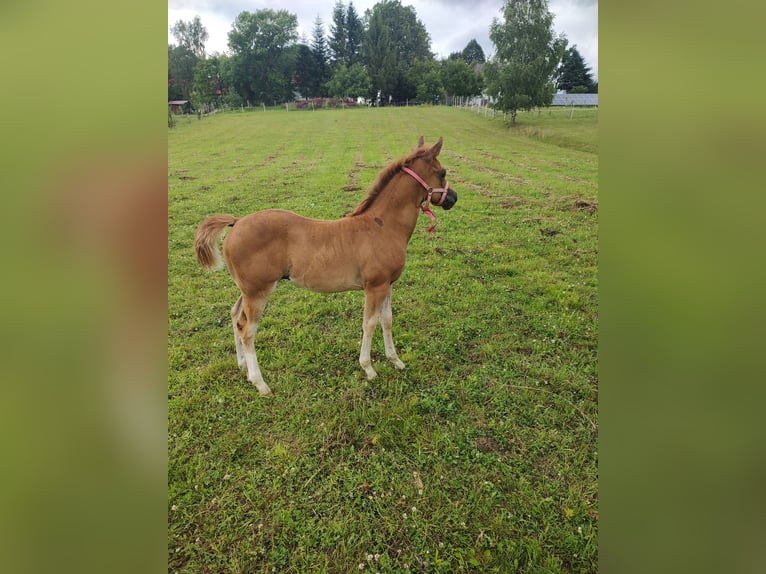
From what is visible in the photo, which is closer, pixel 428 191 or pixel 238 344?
pixel 428 191

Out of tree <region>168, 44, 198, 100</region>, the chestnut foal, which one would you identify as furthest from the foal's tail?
tree <region>168, 44, 198, 100</region>

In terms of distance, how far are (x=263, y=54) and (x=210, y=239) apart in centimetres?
443

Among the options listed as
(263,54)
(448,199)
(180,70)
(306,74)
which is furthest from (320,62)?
(448,199)

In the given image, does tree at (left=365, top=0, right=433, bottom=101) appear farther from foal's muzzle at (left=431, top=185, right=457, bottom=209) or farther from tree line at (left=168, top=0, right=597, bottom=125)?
foal's muzzle at (left=431, top=185, right=457, bottom=209)

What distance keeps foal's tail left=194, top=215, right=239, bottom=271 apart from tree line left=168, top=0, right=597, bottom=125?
239 centimetres

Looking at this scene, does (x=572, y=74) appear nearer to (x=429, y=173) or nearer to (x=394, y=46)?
(x=394, y=46)

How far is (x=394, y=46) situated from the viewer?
5605 millimetres

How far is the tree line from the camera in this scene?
15.9 feet

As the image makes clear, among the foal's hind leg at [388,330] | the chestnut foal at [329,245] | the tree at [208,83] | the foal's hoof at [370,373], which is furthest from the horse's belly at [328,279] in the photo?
the tree at [208,83]

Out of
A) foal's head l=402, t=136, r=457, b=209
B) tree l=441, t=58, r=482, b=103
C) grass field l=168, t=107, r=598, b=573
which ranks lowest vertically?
grass field l=168, t=107, r=598, b=573

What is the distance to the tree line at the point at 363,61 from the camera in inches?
190
